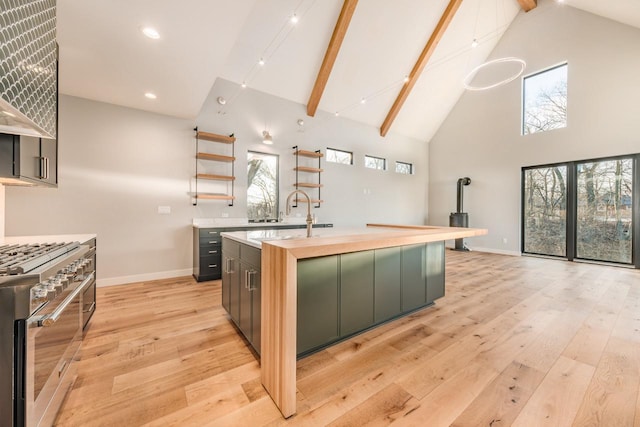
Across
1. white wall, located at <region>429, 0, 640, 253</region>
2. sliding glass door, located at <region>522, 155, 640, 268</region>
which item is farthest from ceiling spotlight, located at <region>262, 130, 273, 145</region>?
sliding glass door, located at <region>522, 155, 640, 268</region>

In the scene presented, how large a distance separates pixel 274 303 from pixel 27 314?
101 cm

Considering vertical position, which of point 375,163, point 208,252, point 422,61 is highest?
point 422,61

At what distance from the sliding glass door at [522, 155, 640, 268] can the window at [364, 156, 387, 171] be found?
136 inches

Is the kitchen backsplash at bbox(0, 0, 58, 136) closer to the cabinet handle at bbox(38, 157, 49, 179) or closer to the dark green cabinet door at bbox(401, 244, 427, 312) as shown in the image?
the cabinet handle at bbox(38, 157, 49, 179)

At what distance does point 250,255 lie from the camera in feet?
6.28

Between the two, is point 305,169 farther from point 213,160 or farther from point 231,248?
point 231,248

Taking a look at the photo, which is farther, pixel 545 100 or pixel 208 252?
pixel 545 100

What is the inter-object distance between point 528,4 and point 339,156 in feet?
18.7

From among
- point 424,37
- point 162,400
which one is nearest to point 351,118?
point 424,37

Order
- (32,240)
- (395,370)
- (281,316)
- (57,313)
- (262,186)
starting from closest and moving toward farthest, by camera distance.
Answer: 1. (57,313)
2. (281,316)
3. (395,370)
4. (32,240)
5. (262,186)

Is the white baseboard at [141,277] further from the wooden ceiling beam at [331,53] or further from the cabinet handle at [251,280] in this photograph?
the wooden ceiling beam at [331,53]

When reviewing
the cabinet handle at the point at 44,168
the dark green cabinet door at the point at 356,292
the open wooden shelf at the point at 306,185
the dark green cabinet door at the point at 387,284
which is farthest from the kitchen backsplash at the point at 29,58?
the open wooden shelf at the point at 306,185

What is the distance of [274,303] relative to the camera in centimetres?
145

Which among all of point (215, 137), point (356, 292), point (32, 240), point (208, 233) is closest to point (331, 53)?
point (215, 137)
